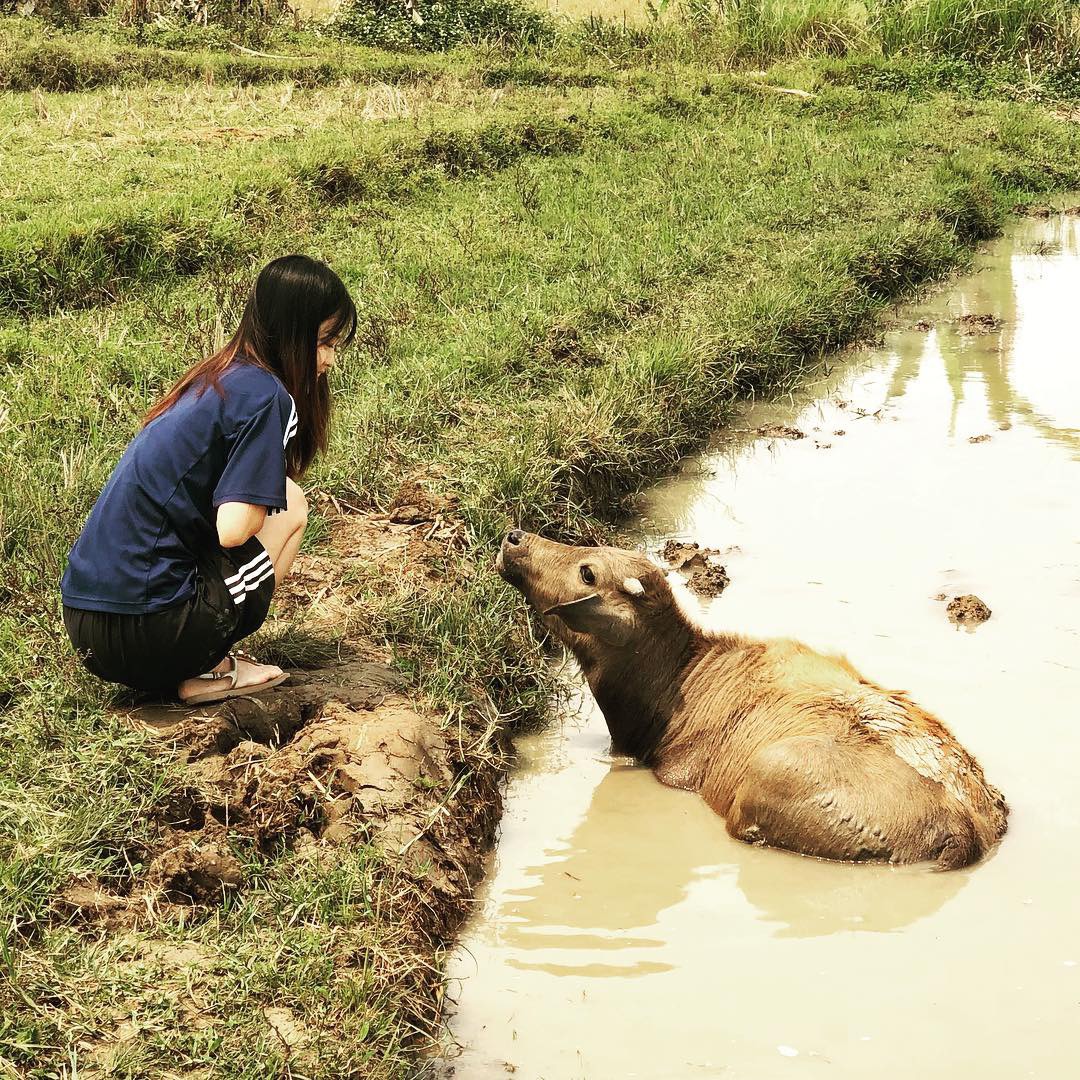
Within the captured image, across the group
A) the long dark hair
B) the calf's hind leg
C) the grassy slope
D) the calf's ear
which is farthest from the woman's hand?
the calf's hind leg

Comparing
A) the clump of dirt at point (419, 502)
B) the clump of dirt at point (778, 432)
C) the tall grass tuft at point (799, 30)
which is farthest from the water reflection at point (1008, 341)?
the tall grass tuft at point (799, 30)

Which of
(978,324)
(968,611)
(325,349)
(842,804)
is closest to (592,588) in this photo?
(842,804)

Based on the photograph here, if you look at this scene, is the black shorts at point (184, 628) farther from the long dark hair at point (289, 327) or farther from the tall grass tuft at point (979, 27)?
the tall grass tuft at point (979, 27)

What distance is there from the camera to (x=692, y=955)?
372 centimetres

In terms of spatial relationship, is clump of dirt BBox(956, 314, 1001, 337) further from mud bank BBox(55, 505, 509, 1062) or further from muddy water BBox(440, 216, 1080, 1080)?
mud bank BBox(55, 505, 509, 1062)

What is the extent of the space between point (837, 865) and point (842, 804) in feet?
0.65

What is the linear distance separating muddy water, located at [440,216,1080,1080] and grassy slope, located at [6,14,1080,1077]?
17.3 inches

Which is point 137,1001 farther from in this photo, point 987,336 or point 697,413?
point 987,336

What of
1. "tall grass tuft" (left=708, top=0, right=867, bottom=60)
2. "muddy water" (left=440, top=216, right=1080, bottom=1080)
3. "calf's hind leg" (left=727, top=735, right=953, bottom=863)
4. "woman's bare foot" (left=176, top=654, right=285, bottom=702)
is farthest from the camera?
"tall grass tuft" (left=708, top=0, right=867, bottom=60)

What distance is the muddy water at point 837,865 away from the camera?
133 inches

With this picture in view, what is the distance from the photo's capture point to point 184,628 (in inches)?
155

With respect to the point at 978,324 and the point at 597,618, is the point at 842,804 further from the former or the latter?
the point at 978,324

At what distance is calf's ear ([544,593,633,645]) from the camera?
16.3 feet

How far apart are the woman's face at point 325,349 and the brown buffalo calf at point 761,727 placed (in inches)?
45.9
